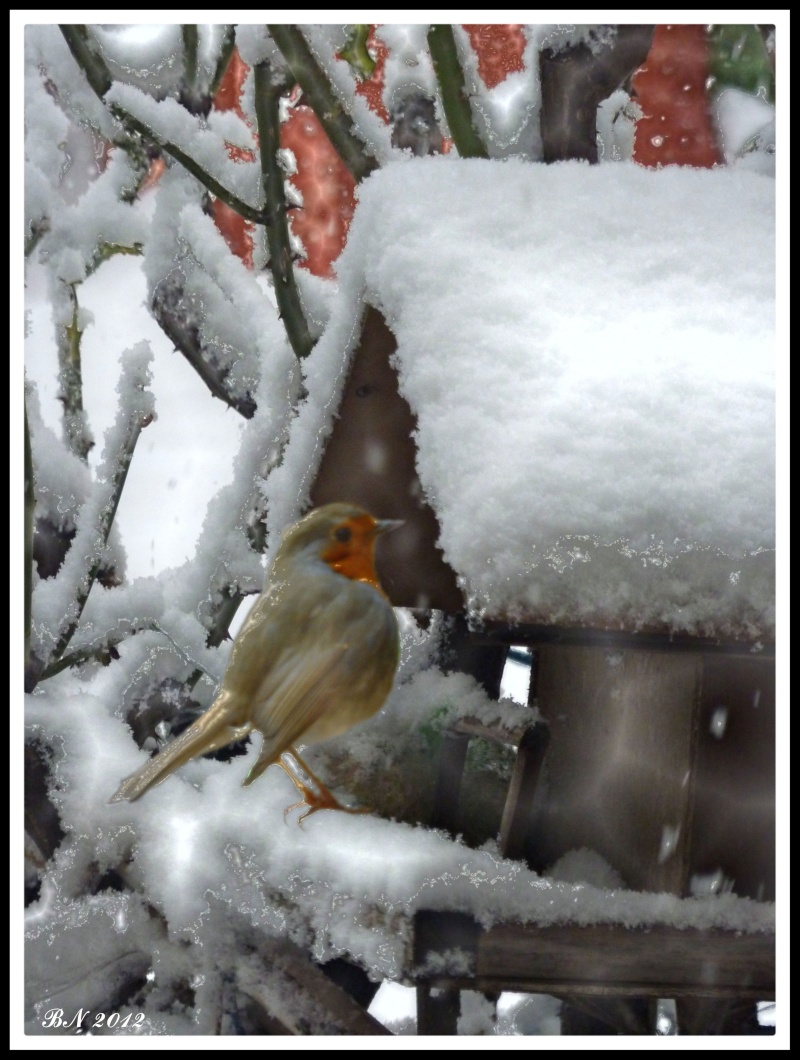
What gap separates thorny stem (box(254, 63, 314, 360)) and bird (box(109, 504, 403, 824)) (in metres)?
0.35

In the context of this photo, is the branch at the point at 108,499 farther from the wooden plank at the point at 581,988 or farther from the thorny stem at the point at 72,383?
the wooden plank at the point at 581,988

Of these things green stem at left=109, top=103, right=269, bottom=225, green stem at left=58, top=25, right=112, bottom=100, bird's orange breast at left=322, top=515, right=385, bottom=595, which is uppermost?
green stem at left=58, top=25, right=112, bottom=100

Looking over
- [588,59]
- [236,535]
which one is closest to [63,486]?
[236,535]

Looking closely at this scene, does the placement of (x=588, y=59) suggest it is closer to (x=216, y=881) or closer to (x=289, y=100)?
(x=289, y=100)

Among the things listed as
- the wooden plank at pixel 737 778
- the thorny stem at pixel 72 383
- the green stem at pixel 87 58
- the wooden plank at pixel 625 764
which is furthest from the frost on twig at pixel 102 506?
the wooden plank at pixel 737 778

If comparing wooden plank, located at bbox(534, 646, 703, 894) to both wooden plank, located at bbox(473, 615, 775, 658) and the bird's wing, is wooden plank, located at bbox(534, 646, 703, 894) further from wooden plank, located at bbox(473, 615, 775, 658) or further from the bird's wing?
the bird's wing

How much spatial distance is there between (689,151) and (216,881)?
961 mm

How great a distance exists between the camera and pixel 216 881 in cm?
81

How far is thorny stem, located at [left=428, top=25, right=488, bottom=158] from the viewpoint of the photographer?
3.08ft

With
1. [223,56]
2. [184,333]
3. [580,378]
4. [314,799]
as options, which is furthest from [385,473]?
[223,56]

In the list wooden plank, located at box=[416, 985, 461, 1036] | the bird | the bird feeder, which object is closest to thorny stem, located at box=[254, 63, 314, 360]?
the bird feeder

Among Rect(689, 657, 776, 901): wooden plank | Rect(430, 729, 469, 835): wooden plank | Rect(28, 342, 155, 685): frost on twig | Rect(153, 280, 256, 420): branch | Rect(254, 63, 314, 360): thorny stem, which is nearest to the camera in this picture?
Rect(689, 657, 776, 901): wooden plank

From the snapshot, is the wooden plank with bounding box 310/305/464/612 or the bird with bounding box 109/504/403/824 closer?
the bird with bounding box 109/504/403/824

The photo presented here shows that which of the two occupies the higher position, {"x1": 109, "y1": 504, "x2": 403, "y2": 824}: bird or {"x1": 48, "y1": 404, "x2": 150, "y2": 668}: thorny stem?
{"x1": 48, "y1": 404, "x2": 150, "y2": 668}: thorny stem
